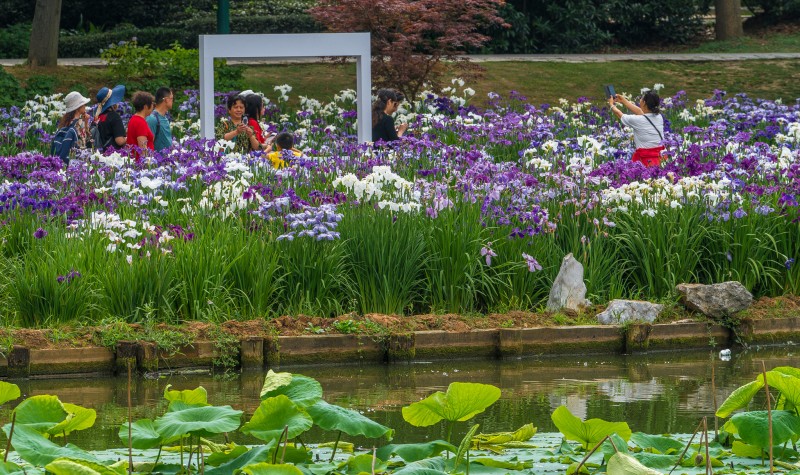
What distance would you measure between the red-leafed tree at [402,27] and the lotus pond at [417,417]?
10.0 meters

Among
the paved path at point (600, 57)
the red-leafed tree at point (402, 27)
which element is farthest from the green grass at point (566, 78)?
the red-leafed tree at point (402, 27)

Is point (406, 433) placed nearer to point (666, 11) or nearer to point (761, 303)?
point (761, 303)

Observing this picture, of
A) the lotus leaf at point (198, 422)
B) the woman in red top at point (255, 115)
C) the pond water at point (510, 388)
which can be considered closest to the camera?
the lotus leaf at point (198, 422)

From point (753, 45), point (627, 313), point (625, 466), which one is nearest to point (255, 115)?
point (627, 313)

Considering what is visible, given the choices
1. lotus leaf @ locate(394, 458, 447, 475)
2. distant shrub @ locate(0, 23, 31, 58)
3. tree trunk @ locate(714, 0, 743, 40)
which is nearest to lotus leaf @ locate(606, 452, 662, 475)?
lotus leaf @ locate(394, 458, 447, 475)

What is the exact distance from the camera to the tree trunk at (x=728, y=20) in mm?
27837

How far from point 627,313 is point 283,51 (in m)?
6.18

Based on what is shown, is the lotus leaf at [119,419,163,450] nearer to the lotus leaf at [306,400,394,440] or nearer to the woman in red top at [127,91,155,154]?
the lotus leaf at [306,400,394,440]

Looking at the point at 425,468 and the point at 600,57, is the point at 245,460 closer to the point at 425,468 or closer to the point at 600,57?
the point at 425,468

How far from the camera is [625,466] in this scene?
3299 millimetres

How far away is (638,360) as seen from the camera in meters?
8.27

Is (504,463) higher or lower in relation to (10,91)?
lower

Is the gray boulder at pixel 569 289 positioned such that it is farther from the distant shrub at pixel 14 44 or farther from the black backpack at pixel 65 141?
the distant shrub at pixel 14 44

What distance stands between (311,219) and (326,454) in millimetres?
4010
